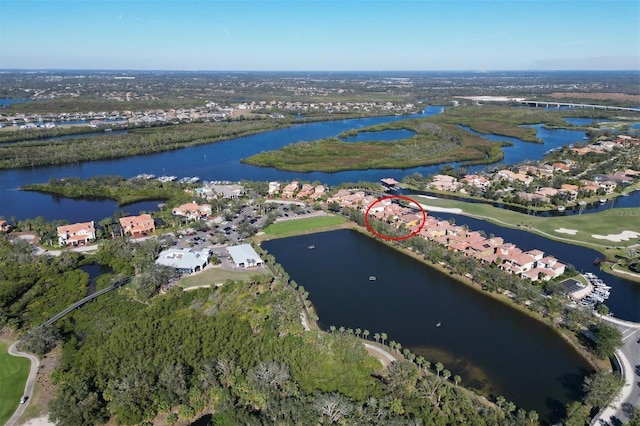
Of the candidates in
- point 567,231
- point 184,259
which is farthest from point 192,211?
point 567,231

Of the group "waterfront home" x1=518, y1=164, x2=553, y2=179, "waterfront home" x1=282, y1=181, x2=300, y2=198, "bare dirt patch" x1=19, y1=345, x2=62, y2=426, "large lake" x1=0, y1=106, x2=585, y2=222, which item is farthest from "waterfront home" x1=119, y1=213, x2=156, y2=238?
"waterfront home" x1=518, y1=164, x2=553, y2=179

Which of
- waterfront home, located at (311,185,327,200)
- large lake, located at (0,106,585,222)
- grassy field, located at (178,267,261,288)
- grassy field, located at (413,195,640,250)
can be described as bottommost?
large lake, located at (0,106,585,222)

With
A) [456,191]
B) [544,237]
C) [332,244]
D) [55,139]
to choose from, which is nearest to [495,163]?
[456,191]

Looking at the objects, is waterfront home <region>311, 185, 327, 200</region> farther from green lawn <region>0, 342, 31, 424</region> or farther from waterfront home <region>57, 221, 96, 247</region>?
green lawn <region>0, 342, 31, 424</region>

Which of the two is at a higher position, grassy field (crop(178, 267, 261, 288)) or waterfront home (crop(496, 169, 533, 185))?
waterfront home (crop(496, 169, 533, 185))

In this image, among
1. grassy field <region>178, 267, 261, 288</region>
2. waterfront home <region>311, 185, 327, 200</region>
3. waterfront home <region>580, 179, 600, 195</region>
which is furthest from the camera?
waterfront home <region>580, 179, 600, 195</region>

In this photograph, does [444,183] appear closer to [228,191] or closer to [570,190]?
[570,190]
